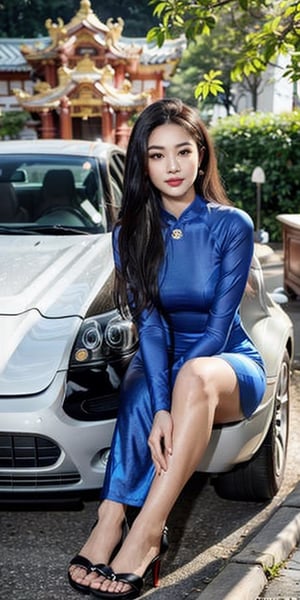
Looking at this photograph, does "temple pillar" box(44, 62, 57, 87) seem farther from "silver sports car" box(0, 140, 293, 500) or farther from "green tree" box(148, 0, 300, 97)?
"silver sports car" box(0, 140, 293, 500)

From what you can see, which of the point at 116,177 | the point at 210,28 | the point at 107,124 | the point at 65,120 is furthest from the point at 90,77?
the point at 116,177

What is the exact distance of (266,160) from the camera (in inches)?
570

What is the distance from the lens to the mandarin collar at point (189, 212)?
3.15 m

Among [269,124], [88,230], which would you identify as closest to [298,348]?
[88,230]

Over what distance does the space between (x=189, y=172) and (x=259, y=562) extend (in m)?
1.35

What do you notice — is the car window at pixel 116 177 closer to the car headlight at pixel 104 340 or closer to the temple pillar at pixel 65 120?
the car headlight at pixel 104 340

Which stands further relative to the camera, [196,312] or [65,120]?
[65,120]

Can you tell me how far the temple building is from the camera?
31250mm

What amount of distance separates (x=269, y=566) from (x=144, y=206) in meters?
1.32

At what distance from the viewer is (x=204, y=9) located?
543cm

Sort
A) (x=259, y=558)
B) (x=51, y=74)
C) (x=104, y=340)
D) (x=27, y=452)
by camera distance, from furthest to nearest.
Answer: (x=51, y=74) < (x=104, y=340) < (x=27, y=452) < (x=259, y=558)

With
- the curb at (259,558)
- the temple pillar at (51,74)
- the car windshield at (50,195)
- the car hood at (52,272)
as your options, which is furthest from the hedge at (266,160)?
the temple pillar at (51,74)

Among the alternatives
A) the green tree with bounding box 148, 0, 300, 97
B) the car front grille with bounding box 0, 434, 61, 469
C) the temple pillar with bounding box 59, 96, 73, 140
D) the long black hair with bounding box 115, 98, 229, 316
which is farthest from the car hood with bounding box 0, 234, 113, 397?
the temple pillar with bounding box 59, 96, 73, 140

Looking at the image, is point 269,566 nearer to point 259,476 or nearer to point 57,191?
point 259,476
